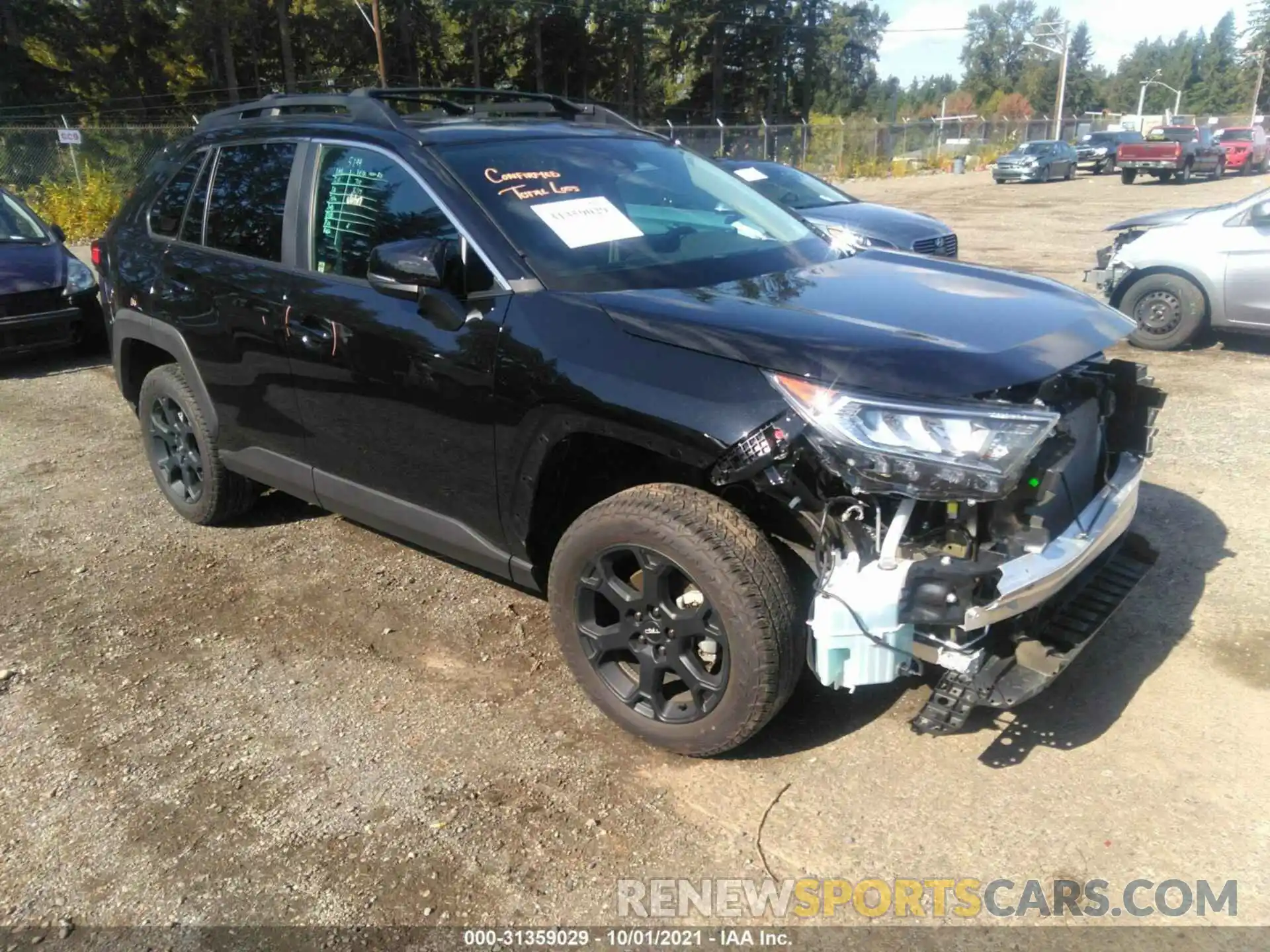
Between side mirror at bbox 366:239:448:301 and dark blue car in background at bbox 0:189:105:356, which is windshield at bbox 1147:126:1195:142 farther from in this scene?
side mirror at bbox 366:239:448:301

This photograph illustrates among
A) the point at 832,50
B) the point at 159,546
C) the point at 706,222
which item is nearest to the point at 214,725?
the point at 159,546

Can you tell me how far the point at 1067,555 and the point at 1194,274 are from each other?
6.33m

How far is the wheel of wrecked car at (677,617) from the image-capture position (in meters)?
2.62

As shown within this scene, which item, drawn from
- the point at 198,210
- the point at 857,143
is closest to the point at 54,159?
the point at 198,210

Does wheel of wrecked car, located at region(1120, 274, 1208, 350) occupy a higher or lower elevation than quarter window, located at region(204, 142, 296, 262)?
lower

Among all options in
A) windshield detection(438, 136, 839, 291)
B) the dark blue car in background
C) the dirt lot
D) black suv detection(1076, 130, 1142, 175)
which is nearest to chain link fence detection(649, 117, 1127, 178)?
black suv detection(1076, 130, 1142, 175)

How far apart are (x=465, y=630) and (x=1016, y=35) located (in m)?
145

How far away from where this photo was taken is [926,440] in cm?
244

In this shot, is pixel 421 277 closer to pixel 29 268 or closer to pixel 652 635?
pixel 652 635

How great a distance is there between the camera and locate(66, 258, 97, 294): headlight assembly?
809cm

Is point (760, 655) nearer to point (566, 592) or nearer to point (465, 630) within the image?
point (566, 592)

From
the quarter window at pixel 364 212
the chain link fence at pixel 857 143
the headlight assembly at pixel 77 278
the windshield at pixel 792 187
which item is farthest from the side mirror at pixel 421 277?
the chain link fence at pixel 857 143

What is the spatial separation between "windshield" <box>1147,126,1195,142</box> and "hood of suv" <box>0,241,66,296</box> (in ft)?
105

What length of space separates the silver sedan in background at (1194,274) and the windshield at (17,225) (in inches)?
368
